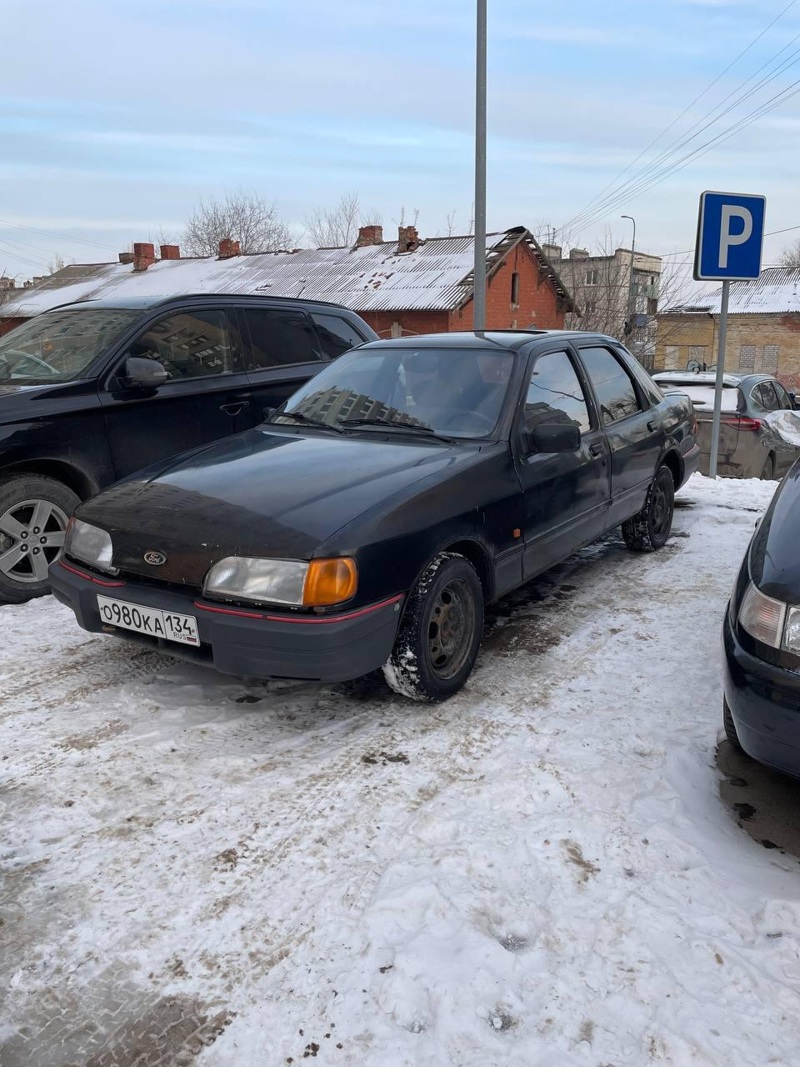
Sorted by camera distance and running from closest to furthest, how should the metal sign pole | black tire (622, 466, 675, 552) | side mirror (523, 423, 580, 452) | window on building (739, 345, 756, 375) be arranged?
side mirror (523, 423, 580, 452)
black tire (622, 466, 675, 552)
the metal sign pole
window on building (739, 345, 756, 375)

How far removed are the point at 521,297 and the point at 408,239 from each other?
4992 mm

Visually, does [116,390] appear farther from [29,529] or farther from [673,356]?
[673,356]

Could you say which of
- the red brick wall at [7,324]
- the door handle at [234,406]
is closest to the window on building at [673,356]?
the red brick wall at [7,324]

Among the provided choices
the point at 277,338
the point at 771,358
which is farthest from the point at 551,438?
the point at 771,358

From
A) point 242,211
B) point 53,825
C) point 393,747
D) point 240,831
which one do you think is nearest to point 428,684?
point 393,747

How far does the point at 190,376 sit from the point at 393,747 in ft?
A: 11.2

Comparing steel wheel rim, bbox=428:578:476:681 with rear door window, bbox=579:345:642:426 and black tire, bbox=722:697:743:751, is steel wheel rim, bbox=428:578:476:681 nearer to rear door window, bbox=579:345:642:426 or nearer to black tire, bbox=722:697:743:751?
black tire, bbox=722:697:743:751

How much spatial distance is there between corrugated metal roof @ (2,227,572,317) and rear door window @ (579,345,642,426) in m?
20.4

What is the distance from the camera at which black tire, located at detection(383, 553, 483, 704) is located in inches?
134

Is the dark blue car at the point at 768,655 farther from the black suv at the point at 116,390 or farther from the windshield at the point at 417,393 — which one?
the black suv at the point at 116,390

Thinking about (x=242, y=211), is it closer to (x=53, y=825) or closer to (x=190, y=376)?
(x=190, y=376)

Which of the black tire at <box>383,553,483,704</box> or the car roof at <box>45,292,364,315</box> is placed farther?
the car roof at <box>45,292,364,315</box>

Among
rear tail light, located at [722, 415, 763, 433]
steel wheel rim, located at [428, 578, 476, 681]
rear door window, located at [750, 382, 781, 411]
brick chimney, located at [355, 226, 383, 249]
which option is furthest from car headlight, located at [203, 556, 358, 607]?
brick chimney, located at [355, 226, 383, 249]

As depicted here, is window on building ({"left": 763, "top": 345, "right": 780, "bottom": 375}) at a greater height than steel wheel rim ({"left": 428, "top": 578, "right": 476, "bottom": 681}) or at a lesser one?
lesser
